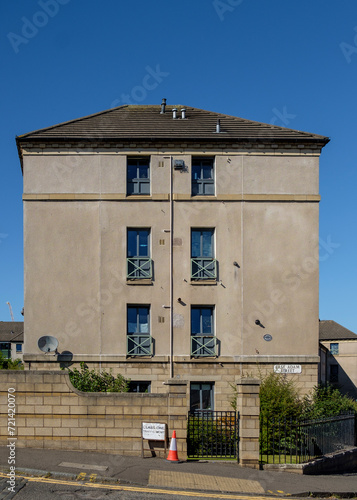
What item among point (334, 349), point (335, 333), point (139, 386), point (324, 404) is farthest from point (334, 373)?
point (139, 386)

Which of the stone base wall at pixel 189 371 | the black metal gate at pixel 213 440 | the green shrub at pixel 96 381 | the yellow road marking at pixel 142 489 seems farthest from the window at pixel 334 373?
the yellow road marking at pixel 142 489

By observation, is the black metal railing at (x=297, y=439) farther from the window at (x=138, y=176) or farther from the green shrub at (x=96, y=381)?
the window at (x=138, y=176)

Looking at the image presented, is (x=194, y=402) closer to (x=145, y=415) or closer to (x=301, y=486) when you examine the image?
(x=145, y=415)

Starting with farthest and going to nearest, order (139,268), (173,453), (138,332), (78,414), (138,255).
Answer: (138,255) → (139,268) → (138,332) → (78,414) → (173,453)

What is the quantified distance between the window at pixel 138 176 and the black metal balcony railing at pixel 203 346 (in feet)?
20.1

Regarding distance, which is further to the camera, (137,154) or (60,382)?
(137,154)

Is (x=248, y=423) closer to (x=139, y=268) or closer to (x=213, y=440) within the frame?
(x=213, y=440)

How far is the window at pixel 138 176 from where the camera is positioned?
2405 centimetres

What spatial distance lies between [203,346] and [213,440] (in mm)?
7185

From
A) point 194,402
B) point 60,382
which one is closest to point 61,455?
point 60,382

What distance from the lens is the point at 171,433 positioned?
15.4 meters

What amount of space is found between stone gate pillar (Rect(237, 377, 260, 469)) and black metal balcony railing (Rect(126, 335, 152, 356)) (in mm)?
7931

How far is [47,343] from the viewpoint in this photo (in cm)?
2231

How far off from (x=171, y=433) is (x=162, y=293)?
850cm
